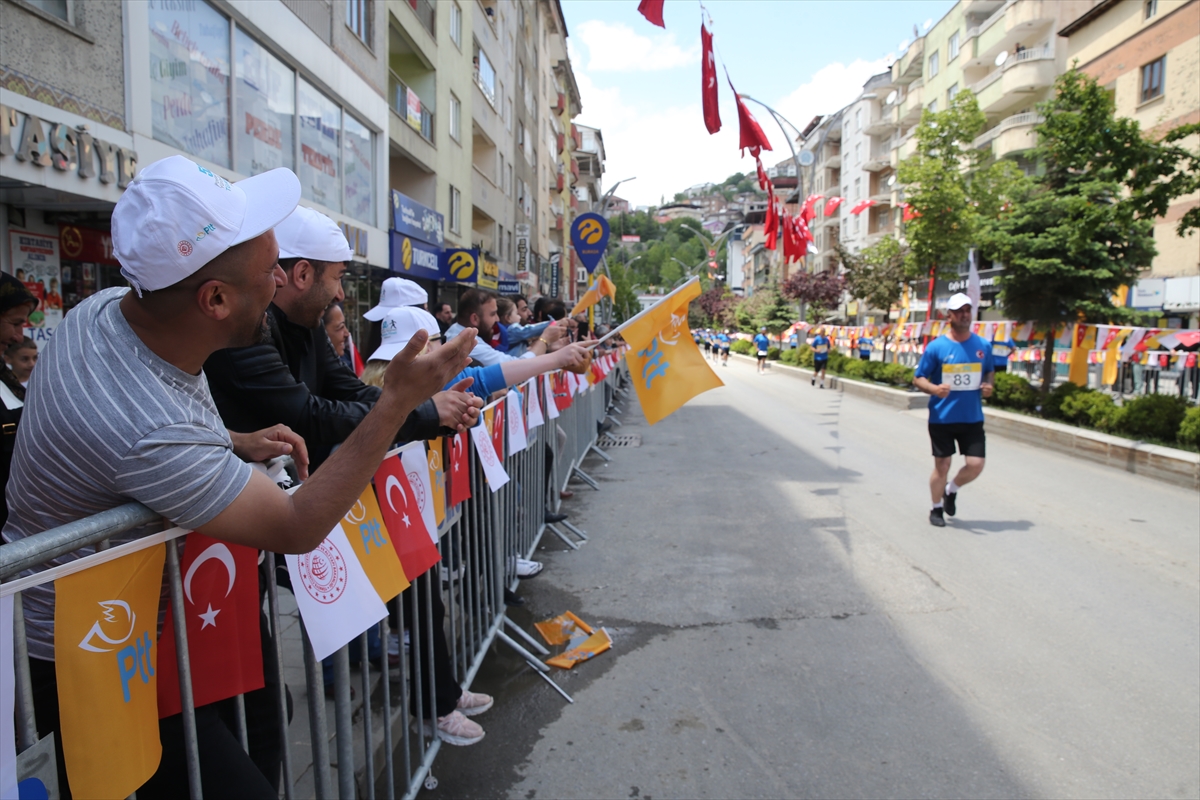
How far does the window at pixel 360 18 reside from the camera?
15852 millimetres

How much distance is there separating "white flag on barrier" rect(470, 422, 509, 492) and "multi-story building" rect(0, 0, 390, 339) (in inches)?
218

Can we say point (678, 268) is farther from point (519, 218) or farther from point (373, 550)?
point (373, 550)

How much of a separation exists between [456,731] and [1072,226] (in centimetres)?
1400

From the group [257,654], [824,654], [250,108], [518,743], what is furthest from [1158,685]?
[250,108]

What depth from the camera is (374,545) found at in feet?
8.27

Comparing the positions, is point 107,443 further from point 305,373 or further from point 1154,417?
point 1154,417

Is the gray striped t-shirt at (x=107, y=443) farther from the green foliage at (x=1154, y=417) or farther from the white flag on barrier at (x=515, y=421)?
the green foliage at (x=1154, y=417)

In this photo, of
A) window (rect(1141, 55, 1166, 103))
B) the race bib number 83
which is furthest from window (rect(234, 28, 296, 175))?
window (rect(1141, 55, 1166, 103))

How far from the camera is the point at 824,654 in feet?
14.3

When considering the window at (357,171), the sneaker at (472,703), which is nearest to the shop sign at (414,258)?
the window at (357,171)

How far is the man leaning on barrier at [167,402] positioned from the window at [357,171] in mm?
14912

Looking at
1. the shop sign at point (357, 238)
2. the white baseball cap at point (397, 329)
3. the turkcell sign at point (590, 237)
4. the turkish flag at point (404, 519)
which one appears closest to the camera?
the turkish flag at point (404, 519)

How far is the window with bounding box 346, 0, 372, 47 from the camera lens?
15852 mm

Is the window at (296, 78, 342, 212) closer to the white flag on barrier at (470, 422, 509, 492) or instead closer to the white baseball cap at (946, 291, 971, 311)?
the white baseball cap at (946, 291, 971, 311)
